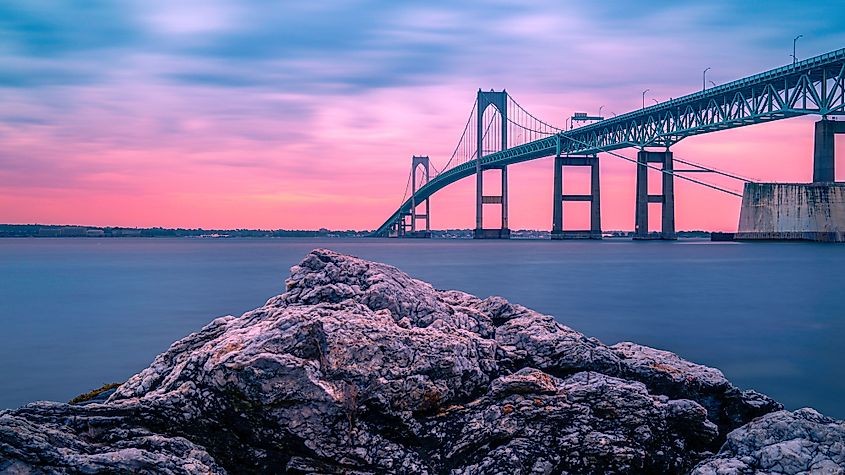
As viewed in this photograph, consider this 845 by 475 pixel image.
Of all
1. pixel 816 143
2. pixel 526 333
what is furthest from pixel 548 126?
pixel 526 333

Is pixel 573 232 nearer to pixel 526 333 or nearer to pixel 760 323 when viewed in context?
pixel 760 323

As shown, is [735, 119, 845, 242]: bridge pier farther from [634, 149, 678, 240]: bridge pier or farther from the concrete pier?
[634, 149, 678, 240]: bridge pier

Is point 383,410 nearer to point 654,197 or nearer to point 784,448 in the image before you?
point 784,448

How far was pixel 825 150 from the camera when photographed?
2178 inches

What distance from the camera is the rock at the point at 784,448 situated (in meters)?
4.25

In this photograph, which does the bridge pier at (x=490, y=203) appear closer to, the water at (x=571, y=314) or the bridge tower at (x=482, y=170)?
the bridge tower at (x=482, y=170)

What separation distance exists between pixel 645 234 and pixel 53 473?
87.9 metres

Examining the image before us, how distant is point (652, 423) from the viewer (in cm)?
501

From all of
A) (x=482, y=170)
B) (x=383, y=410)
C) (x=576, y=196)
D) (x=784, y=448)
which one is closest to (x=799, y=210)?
(x=576, y=196)

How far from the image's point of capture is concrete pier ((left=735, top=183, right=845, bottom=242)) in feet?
188

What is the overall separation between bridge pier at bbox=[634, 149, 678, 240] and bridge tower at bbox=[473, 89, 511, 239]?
1812 centimetres

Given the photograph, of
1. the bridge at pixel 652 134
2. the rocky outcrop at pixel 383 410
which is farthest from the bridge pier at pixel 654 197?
the rocky outcrop at pixel 383 410

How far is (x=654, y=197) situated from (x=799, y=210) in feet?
76.9

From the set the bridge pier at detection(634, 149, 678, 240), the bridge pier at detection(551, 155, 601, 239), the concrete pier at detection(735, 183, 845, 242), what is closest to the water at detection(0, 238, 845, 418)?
the concrete pier at detection(735, 183, 845, 242)
